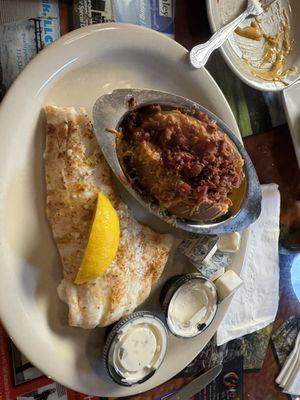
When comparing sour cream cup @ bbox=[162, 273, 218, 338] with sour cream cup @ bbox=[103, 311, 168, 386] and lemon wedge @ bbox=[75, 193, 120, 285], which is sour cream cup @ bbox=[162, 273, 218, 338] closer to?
sour cream cup @ bbox=[103, 311, 168, 386]

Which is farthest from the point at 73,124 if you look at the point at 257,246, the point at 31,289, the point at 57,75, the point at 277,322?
the point at 277,322

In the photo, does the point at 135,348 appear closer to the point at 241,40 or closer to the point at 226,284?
the point at 226,284

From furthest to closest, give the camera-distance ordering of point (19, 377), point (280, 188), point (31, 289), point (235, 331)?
point (280, 188) < point (235, 331) < point (19, 377) < point (31, 289)

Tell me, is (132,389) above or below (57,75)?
below

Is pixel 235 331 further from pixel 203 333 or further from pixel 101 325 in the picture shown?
pixel 101 325

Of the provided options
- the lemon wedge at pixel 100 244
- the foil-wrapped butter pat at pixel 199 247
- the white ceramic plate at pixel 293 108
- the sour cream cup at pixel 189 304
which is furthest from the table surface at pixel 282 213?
the lemon wedge at pixel 100 244

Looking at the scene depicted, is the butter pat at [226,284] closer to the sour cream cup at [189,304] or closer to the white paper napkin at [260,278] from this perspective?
the sour cream cup at [189,304]
